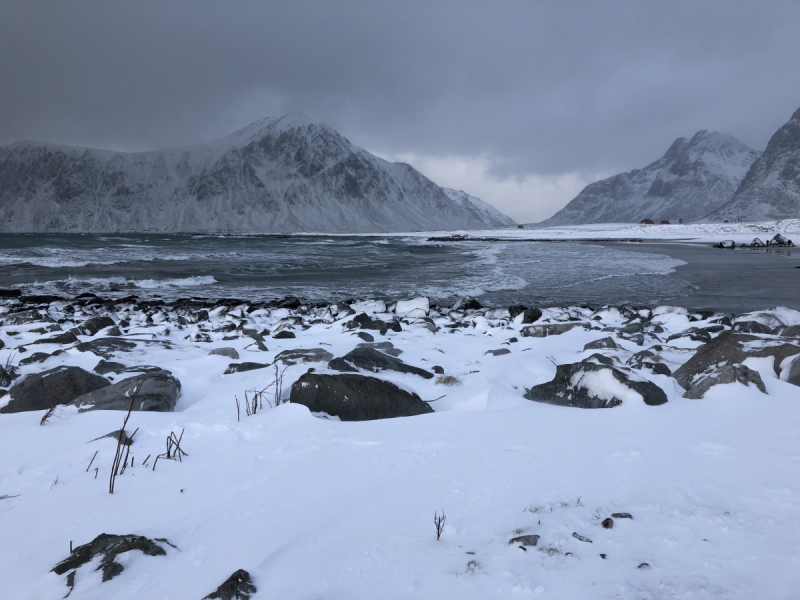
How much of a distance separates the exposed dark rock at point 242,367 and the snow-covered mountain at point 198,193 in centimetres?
15186

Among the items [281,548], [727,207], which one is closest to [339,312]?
[281,548]

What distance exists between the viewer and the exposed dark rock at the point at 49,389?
383 cm

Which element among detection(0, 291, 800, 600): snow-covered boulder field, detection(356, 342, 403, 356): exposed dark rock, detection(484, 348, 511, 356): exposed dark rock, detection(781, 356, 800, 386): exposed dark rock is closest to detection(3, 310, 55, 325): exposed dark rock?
detection(0, 291, 800, 600): snow-covered boulder field

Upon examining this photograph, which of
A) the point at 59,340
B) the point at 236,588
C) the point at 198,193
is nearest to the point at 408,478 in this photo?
the point at 236,588

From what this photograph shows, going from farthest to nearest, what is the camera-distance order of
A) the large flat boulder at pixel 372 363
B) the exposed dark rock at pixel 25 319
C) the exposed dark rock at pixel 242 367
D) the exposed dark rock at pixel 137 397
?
the exposed dark rock at pixel 25 319, the exposed dark rock at pixel 242 367, the large flat boulder at pixel 372 363, the exposed dark rock at pixel 137 397

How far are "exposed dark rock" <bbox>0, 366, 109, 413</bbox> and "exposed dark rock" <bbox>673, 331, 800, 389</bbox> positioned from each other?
5790 millimetres

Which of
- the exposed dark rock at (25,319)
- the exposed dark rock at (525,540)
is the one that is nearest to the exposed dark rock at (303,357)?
the exposed dark rock at (525,540)

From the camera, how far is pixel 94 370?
15.7ft

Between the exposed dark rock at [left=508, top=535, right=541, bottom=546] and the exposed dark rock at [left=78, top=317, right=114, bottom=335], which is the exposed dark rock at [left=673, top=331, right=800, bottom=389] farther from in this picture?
the exposed dark rock at [left=78, top=317, right=114, bottom=335]

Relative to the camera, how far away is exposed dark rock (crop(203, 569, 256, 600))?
5.07ft

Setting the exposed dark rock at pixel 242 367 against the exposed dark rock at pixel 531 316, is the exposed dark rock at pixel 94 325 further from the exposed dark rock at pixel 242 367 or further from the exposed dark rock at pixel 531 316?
the exposed dark rock at pixel 531 316

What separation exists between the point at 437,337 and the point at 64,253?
3483cm

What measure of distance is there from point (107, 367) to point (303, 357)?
2.23m

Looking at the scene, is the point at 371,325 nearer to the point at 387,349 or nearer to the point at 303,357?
the point at 387,349
